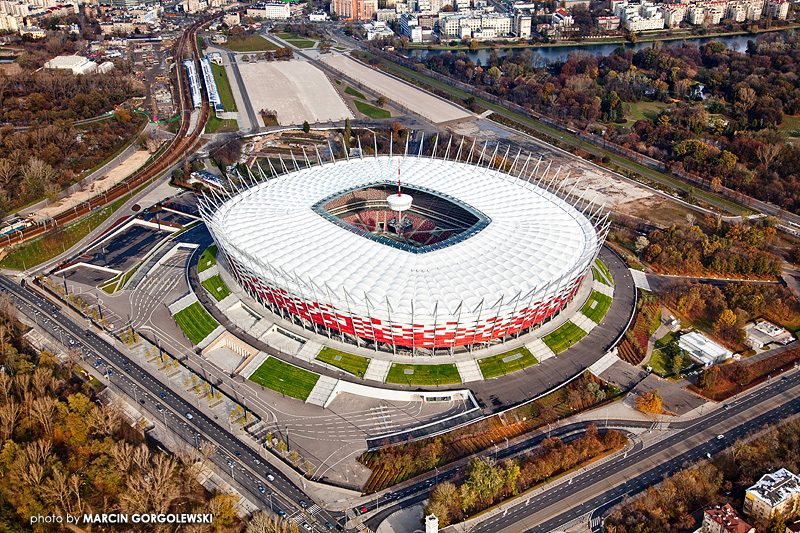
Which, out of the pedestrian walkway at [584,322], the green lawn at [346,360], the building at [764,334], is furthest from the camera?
the pedestrian walkway at [584,322]

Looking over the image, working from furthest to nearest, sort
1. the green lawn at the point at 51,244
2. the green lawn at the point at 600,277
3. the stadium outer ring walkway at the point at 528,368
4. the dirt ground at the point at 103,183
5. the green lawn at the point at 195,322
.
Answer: the dirt ground at the point at 103,183 → the green lawn at the point at 51,244 → the green lawn at the point at 600,277 → the green lawn at the point at 195,322 → the stadium outer ring walkway at the point at 528,368

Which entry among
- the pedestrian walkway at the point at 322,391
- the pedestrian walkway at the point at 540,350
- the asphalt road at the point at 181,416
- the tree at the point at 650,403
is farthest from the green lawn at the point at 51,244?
the tree at the point at 650,403

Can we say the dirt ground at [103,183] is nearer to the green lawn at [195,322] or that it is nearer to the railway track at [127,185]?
the railway track at [127,185]

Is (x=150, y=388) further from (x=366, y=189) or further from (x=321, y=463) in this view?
(x=366, y=189)

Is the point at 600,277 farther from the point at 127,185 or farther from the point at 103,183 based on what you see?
the point at 103,183

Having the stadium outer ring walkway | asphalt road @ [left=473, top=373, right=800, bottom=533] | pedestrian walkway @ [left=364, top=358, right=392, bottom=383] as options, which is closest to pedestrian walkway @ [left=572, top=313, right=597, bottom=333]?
the stadium outer ring walkway

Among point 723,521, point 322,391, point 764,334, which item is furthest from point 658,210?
point 322,391
